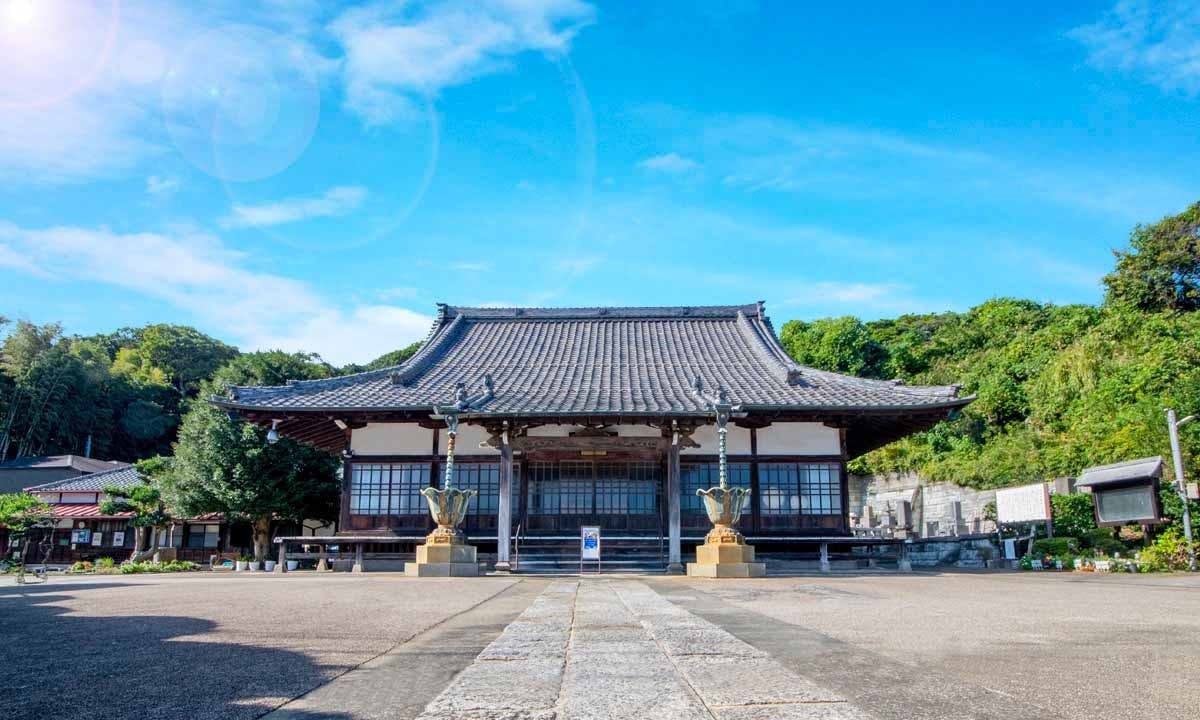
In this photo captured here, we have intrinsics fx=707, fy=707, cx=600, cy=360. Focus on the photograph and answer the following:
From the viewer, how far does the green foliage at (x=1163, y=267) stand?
23.2 metres

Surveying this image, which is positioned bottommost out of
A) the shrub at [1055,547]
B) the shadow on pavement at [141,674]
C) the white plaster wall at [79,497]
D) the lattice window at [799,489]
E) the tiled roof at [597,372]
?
the shrub at [1055,547]

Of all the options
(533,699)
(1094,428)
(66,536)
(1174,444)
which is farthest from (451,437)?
(66,536)

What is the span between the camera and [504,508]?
13977 millimetres

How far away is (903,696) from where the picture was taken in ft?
9.41

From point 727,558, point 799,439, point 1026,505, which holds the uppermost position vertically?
point 799,439

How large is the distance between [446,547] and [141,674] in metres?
9.27

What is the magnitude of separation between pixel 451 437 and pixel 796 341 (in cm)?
2589

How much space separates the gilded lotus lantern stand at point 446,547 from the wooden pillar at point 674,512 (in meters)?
3.71

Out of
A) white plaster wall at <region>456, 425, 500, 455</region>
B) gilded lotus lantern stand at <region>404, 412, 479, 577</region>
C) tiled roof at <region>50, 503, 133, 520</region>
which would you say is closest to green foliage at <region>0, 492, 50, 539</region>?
tiled roof at <region>50, 503, 133, 520</region>

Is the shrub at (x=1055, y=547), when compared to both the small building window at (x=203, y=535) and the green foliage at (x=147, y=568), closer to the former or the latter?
the green foliage at (x=147, y=568)

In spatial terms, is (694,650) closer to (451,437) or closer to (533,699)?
(533,699)

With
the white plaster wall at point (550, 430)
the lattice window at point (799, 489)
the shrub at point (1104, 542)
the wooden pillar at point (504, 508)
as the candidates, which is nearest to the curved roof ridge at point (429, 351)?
the white plaster wall at point (550, 430)

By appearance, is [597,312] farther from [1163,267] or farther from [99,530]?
[99,530]

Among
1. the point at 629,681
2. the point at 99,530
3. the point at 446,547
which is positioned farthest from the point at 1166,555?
the point at 99,530
